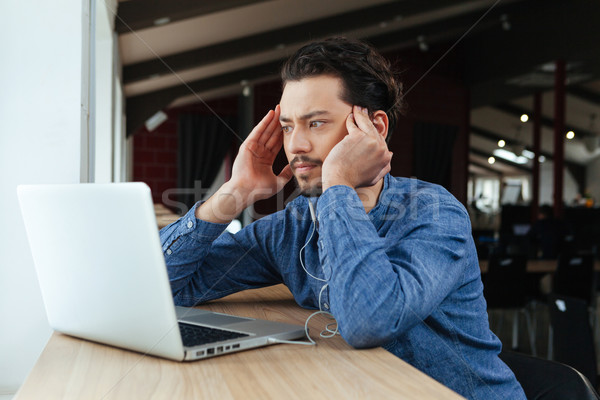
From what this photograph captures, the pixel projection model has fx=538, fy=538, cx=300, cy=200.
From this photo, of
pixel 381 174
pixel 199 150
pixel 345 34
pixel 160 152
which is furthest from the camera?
pixel 199 150

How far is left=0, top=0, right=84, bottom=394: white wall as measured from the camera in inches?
49.6

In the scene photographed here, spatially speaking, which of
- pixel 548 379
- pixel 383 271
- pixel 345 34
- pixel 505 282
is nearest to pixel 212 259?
pixel 383 271

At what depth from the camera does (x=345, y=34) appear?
5770 millimetres

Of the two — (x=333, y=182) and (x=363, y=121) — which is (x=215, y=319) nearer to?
(x=333, y=182)

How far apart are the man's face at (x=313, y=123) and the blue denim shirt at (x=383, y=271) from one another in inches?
5.8

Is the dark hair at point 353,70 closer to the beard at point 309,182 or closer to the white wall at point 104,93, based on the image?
the beard at point 309,182

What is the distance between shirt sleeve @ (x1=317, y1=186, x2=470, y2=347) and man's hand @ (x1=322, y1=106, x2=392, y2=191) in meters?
0.06

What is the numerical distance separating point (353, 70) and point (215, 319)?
0.65m

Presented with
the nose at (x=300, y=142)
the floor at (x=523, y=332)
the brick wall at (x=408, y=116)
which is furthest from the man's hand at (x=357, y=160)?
the brick wall at (x=408, y=116)

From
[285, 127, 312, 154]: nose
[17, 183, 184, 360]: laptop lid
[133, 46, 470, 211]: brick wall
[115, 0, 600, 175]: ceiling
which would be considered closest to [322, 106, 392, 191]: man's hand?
[285, 127, 312, 154]: nose

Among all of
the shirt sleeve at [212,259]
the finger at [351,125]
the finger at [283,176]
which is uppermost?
the finger at [351,125]

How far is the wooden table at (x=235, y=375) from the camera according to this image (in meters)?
0.66

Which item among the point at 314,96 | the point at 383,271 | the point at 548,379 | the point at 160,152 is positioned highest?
the point at 160,152

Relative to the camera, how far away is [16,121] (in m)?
1.27
